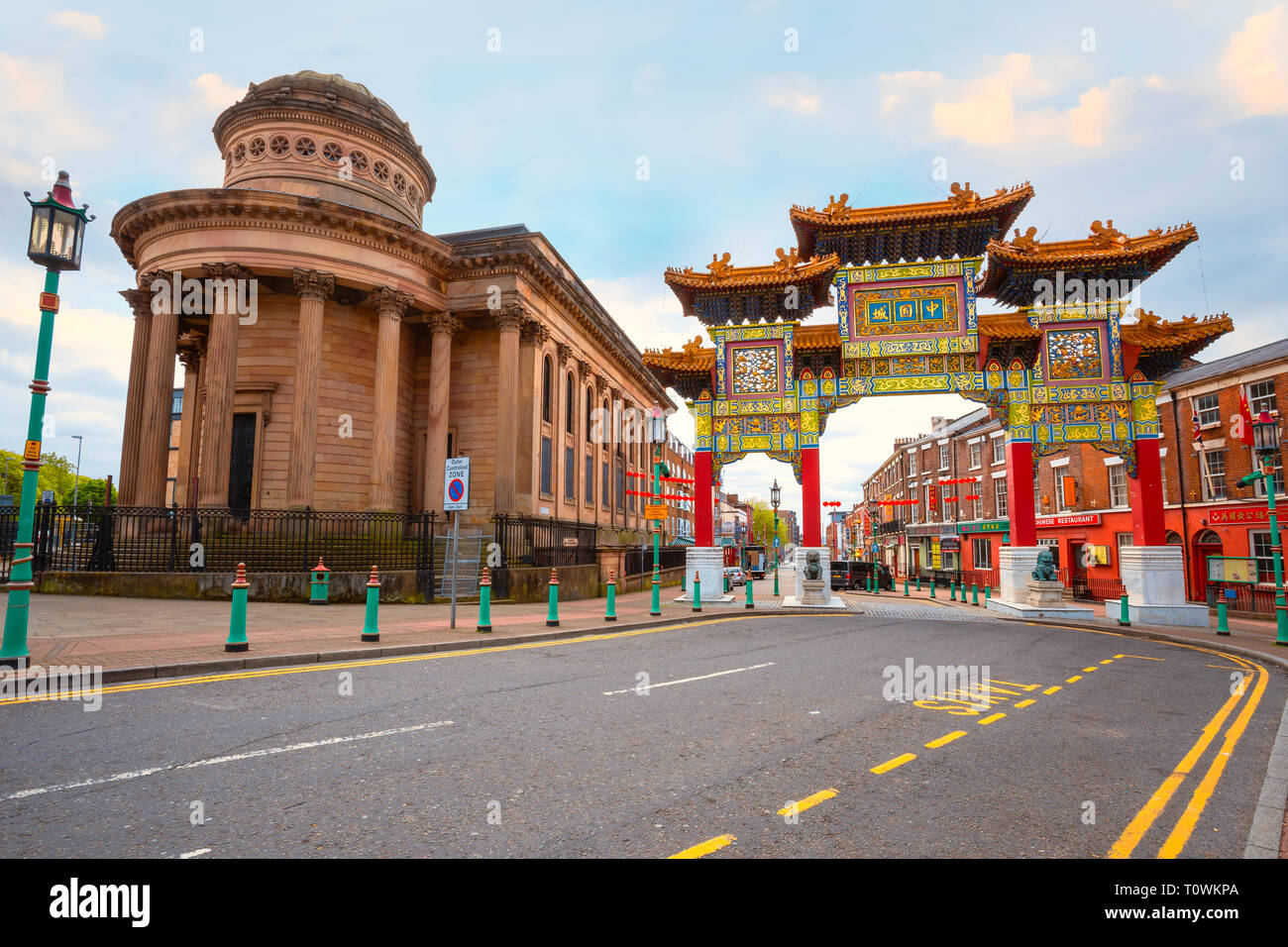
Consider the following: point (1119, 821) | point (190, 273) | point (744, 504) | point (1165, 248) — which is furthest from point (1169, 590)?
point (744, 504)

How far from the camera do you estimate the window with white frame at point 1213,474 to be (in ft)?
83.0

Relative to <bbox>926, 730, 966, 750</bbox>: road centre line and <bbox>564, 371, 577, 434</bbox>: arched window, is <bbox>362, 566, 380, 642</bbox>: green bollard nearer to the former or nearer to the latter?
<bbox>926, 730, 966, 750</bbox>: road centre line

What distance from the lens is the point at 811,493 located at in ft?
65.7

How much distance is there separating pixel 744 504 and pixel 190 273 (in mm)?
164076

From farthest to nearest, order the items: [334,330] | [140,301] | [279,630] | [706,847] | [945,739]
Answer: [334,330] → [140,301] → [279,630] → [945,739] → [706,847]

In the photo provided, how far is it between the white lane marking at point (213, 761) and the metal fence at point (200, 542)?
12565 mm

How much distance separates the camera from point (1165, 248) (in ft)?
59.9

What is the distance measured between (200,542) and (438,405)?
9.35 meters

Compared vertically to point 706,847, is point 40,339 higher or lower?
higher

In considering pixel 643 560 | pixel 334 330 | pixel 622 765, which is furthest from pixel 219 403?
pixel 622 765

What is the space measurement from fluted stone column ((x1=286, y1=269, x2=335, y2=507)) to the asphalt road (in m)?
14.6

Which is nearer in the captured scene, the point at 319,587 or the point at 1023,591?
the point at 319,587

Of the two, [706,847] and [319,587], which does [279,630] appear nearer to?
[319,587]
